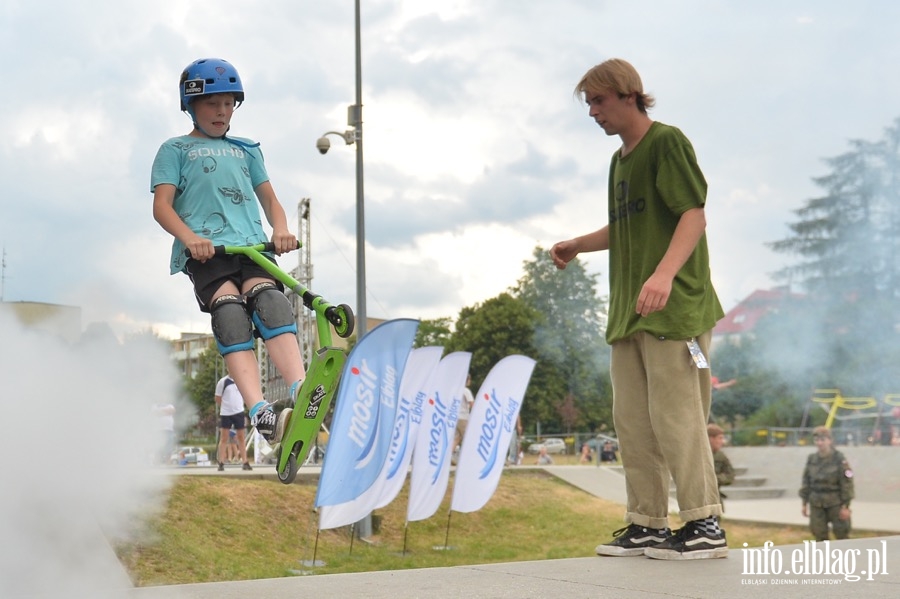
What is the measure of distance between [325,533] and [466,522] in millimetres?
3368

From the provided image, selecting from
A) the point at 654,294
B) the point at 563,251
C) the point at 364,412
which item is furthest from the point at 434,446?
the point at 654,294

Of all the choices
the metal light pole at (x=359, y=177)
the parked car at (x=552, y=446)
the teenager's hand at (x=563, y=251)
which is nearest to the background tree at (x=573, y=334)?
the parked car at (x=552, y=446)

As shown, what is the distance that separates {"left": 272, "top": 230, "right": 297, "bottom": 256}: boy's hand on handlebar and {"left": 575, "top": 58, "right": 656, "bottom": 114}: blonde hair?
2027 mm

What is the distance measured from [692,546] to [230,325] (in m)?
2.81

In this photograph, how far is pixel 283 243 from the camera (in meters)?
4.18

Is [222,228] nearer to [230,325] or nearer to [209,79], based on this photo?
[230,325]

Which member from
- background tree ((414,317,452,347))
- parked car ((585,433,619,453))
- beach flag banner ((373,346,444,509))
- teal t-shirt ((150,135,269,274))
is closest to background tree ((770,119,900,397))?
parked car ((585,433,619,453))

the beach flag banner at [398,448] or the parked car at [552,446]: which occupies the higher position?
the beach flag banner at [398,448]

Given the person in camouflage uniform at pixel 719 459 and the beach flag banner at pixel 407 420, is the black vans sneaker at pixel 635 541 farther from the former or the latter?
the person in camouflage uniform at pixel 719 459

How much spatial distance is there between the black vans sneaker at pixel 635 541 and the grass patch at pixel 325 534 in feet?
16.7

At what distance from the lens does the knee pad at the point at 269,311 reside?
4.08 meters

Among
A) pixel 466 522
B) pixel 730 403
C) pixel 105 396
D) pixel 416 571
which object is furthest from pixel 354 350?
pixel 730 403

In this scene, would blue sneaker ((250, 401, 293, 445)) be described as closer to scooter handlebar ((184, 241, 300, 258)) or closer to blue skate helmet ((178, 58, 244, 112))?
scooter handlebar ((184, 241, 300, 258))

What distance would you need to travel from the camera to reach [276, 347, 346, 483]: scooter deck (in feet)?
12.5
